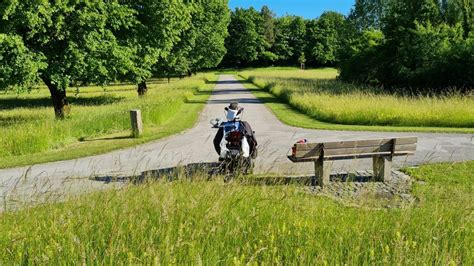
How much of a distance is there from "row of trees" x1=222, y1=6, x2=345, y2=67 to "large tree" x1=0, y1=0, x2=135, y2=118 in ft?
301

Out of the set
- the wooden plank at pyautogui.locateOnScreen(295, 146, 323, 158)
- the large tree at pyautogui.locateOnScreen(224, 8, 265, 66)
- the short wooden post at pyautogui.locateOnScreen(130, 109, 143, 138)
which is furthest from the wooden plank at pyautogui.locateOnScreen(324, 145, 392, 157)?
the large tree at pyautogui.locateOnScreen(224, 8, 265, 66)

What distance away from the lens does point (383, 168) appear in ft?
28.1

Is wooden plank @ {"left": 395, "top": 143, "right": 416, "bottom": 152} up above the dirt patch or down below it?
above

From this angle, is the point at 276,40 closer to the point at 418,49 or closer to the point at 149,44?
the point at 418,49

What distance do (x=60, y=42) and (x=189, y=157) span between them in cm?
1045

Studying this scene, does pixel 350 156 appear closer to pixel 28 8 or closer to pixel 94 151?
pixel 94 151

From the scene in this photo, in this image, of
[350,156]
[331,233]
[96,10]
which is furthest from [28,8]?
[331,233]

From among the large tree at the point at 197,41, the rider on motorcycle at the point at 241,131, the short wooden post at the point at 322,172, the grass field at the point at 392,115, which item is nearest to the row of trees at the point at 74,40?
the large tree at the point at 197,41

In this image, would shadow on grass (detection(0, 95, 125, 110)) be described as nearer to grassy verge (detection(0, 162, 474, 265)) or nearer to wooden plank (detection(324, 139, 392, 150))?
wooden plank (detection(324, 139, 392, 150))

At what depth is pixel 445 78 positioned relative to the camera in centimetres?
2388

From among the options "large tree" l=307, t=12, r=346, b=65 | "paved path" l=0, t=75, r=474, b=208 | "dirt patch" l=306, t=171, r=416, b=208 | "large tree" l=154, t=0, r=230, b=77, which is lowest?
"dirt patch" l=306, t=171, r=416, b=208

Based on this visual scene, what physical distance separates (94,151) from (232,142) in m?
5.50

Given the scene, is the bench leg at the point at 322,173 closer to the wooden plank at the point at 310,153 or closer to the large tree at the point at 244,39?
the wooden plank at the point at 310,153

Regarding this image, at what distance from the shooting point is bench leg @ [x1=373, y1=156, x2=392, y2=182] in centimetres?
852
